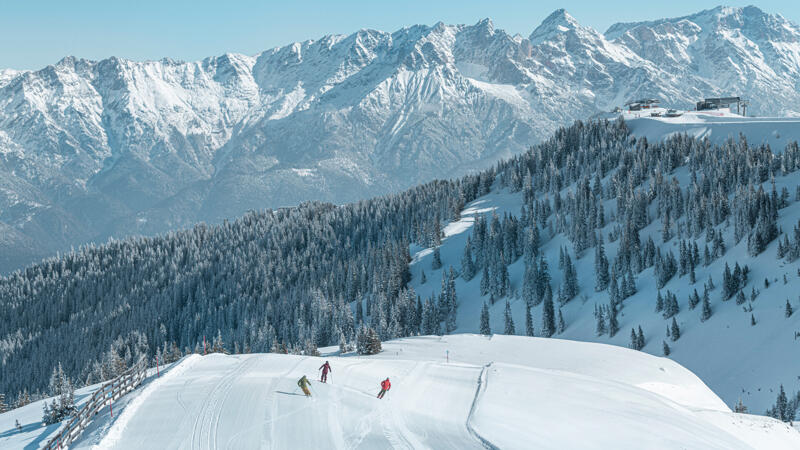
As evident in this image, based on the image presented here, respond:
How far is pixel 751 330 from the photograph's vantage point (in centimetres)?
→ 8306

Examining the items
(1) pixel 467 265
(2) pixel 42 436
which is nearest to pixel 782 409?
(2) pixel 42 436

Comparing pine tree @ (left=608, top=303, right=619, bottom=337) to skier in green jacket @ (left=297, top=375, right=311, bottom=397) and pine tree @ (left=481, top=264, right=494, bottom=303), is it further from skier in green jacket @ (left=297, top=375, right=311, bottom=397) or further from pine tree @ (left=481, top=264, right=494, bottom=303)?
skier in green jacket @ (left=297, top=375, right=311, bottom=397)

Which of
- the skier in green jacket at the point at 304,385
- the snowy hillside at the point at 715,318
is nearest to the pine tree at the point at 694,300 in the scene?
the snowy hillside at the point at 715,318

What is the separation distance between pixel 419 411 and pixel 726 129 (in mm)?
165025

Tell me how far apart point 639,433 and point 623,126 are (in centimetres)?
17601

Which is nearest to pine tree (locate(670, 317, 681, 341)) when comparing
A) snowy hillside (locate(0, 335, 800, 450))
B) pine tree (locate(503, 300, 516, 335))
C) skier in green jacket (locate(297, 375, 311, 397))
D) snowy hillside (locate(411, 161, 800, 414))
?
snowy hillside (locate(411, 161, 800, 414))

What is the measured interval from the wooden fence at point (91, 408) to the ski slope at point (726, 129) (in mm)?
141636

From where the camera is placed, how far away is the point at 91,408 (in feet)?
140

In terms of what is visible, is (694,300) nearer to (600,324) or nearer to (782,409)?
(600,324)

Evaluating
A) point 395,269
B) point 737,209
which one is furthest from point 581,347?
point 395,269

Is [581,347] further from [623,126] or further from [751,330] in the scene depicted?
[623,126]

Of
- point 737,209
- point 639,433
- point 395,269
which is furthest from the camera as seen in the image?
point 395,269

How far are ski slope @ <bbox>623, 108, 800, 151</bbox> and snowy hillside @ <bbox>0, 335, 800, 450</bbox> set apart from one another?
122m

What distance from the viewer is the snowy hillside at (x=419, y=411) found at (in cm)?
3622
